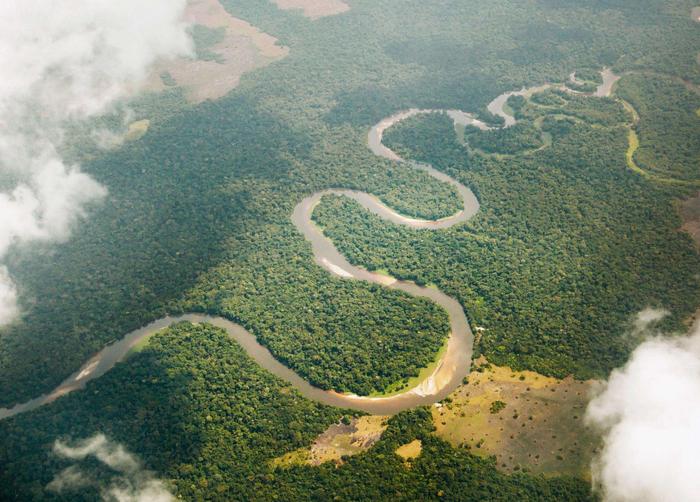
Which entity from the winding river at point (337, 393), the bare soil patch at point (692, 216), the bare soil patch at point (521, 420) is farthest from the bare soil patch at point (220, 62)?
the bare soil patch at point (692, 216)

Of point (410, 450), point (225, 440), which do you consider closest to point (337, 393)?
point (410, 450)

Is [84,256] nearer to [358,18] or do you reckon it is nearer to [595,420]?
[595,420]

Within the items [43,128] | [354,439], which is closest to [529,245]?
[354,439]

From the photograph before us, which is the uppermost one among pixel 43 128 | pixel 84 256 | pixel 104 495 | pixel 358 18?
pixel 358 18

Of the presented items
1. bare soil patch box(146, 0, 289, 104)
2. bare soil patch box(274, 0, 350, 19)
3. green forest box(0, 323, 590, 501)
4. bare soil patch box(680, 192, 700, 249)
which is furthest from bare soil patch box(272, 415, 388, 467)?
bare soil patch box(274, 0, 350, 19)

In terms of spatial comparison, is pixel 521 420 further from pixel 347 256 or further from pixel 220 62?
Result: pixel 220 62

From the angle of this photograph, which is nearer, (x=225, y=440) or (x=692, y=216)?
(x=225, y=440)

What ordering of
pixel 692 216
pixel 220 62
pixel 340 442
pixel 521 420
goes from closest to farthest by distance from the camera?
pixel 340 442, pixel 521 420, pixel 692 216, pixel 220 62
